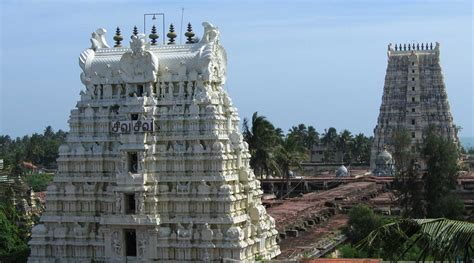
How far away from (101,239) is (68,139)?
170 inches

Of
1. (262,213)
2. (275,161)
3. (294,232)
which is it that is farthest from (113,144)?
(275,161)

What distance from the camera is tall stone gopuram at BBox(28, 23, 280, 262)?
114 feet

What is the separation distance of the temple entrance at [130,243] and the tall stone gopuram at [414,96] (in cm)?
6913

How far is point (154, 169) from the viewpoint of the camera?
1398 inches

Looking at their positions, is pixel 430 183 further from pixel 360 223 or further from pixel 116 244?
pixel 116 244

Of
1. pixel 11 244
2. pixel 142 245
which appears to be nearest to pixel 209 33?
pixel 142 245

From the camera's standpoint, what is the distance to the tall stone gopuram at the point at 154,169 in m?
34.8

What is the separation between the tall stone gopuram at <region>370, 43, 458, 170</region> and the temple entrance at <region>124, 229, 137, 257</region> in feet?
227

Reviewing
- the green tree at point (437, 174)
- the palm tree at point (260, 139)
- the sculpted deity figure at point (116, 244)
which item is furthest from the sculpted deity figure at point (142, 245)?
the palm tree at point (260, 139)

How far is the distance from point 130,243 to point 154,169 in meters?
3.11

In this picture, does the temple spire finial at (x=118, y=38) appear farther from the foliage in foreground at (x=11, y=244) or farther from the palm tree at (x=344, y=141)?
the palm tree at (x=344, y=141)

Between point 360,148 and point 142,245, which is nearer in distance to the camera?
point 142,245

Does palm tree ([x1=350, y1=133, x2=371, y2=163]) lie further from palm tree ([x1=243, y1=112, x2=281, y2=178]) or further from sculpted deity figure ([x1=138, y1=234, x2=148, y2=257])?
sculpted deity figure ([x1=138, y1=234, x2=148, y2=257])

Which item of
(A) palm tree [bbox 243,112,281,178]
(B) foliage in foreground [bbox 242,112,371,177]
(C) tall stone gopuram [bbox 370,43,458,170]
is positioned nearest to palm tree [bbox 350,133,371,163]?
(C) tall stone gopuram [bbox 370,43,458,170]
